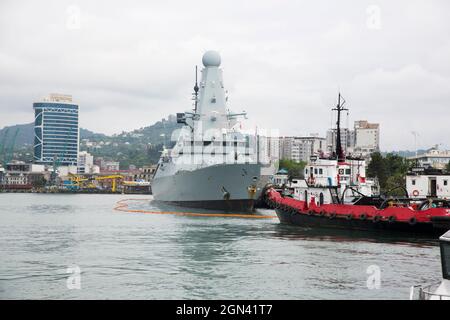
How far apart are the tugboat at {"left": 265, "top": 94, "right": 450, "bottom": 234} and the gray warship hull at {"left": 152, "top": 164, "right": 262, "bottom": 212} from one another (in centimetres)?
766

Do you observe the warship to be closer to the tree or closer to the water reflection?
the water reflection

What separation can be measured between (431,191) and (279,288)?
101 ft

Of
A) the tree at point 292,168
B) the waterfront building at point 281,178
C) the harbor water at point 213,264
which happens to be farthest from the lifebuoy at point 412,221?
the waterfront building at point 281,178

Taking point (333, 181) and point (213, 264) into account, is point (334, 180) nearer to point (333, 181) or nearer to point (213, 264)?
point (333, 181)

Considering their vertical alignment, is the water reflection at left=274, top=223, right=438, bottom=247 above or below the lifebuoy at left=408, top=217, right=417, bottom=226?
below

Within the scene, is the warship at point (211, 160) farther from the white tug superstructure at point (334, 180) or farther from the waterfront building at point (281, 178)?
the waterfront building at point (281, 178)

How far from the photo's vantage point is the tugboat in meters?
36.8

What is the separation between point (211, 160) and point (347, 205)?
31.1 m

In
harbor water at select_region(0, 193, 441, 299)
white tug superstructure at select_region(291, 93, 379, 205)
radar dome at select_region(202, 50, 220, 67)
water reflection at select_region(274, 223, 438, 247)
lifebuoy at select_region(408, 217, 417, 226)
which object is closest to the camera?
harbor water at select_region(0, 193, 441, 299)

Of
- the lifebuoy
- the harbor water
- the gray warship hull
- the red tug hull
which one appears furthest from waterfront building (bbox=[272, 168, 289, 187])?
the lifebuoy

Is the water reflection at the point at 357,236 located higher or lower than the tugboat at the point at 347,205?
lower

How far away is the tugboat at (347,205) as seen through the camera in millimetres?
36844
